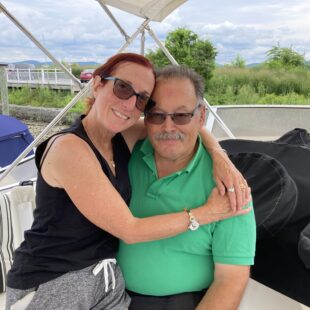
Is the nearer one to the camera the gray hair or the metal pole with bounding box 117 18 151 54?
the gray hair

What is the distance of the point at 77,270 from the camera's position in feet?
4.16

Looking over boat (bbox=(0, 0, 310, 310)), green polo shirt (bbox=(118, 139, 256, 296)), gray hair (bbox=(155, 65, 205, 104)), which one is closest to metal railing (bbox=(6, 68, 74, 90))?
boat (bbox=(0, 0, 310, 310))

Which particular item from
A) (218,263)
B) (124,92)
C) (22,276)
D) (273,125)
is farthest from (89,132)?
(273,125)

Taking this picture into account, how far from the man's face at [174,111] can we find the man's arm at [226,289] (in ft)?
1.52

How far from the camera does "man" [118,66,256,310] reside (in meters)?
1.35

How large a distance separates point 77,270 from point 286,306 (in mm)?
804

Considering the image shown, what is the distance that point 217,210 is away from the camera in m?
1.25

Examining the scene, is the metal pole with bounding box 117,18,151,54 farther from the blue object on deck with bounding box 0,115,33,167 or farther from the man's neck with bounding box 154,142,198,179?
the blue object on deck with bounding box 0,115,33,167

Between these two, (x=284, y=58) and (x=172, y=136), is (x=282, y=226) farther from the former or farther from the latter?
(x=284, y=58)

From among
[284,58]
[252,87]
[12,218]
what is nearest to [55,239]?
[12,218]

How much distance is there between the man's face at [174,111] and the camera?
1410 millimetres

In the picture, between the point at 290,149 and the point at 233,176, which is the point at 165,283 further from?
the point at 290,149

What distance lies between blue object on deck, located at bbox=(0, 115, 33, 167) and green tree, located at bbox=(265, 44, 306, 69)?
12.7m

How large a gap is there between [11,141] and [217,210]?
11.2 feet
